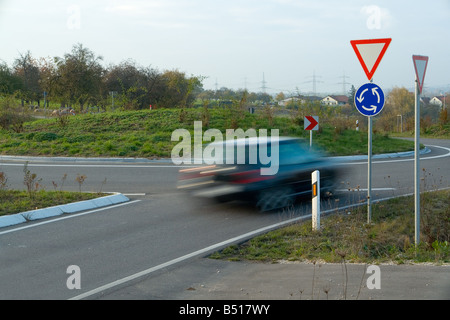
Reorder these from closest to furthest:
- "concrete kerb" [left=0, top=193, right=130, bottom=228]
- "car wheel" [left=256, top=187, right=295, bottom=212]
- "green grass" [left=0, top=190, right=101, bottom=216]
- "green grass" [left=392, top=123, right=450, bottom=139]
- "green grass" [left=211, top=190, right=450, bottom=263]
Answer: "green grass" [left=211, top=190, right=450, bottom=263] → "concrete kerb" [left=0, top=193, right=130, bottom=228] → "green grass" [left=0, top=190, right=101, bottom=216] → "car wheel" [left=256, top=187, right=295, bottom=212] → "green grass" [left=392, top=123, right=450, bottom=139]

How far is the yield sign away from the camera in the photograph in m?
7.93

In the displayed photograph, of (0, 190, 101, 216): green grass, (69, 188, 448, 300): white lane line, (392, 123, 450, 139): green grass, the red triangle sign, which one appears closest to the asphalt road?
(69, 188, 448, 300): white lane line

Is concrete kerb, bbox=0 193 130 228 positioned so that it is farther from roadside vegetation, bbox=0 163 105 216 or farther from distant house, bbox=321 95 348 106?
distant house, bbox=321 95 348 106

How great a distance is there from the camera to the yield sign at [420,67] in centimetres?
793

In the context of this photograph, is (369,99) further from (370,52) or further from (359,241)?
(359,241)

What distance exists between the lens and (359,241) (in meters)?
8.59

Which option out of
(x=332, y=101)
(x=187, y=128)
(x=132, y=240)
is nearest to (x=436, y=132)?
(x=332, y=101)

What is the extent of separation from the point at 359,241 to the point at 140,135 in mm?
17909

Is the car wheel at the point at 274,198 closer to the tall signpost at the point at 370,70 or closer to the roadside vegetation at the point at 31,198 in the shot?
the tall signpost at the point at 370,70

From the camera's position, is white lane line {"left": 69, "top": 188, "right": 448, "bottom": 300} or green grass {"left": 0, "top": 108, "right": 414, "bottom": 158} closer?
white lane line {"left": 69, "top": 188, "right": 448, "bottom": 300}

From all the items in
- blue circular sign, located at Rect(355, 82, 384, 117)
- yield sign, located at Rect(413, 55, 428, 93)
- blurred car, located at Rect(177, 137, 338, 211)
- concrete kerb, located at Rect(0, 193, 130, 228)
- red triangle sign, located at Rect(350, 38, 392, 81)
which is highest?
red triangle sign, located at Rect(350, 38, 392, 81)

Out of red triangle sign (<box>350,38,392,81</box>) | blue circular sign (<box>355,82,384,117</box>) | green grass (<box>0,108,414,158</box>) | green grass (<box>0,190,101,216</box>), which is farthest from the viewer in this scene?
green grass (<box>0,108,414,158</box>)

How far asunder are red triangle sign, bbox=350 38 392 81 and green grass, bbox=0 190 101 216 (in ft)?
21.9
